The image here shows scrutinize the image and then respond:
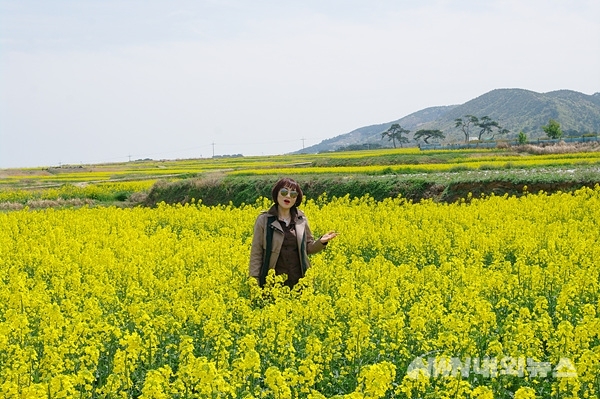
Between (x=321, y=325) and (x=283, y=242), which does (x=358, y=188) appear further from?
(x=321, y=325)

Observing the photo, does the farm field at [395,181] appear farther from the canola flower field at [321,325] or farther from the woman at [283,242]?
the woman at [283,242]

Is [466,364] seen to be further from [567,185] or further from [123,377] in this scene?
[567,185]

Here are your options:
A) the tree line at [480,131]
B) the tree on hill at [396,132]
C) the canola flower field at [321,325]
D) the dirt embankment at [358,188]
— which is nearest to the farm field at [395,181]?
the dirt embankment at [358,188]

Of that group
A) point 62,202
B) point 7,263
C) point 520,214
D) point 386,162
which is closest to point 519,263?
point 520,214

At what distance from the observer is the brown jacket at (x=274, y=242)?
8.71 meters

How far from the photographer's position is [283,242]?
28.8 feet

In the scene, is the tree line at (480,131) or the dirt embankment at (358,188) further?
the tree line at (480,131)

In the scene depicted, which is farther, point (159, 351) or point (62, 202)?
point (62, 202)

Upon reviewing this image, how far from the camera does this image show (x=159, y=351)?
6.60 meters

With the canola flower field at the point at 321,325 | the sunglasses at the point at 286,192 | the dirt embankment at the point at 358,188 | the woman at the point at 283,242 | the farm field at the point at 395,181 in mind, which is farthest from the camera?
the farm field at the point at 395,181

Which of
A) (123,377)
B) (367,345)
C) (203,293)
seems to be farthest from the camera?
(203,293)

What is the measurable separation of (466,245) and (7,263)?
30.2ft

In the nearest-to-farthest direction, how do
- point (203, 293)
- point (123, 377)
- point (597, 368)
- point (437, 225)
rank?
point (597, 368)
point (123, 377)
point (203, 293)
point (437, 225)

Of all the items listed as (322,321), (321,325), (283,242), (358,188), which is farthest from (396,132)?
(321,325)
